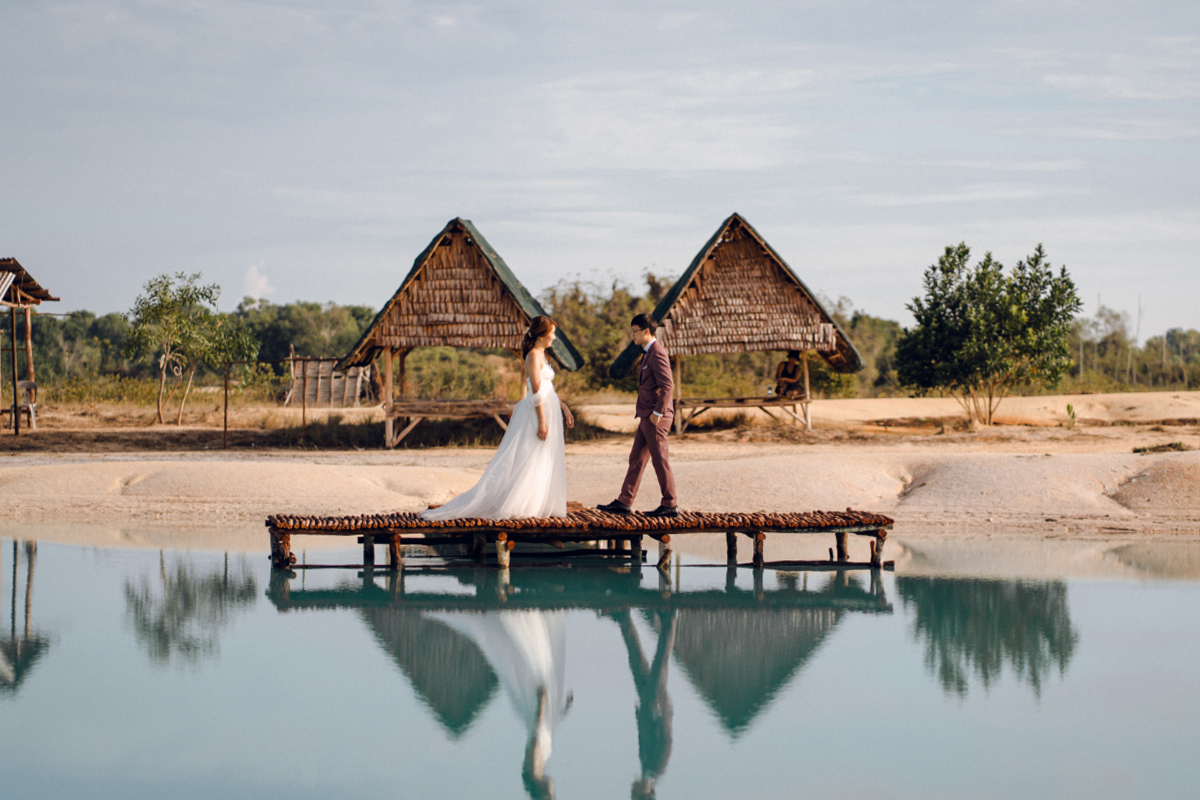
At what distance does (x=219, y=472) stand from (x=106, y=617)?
649 centimetres

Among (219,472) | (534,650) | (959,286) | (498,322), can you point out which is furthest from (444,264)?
(534,650)

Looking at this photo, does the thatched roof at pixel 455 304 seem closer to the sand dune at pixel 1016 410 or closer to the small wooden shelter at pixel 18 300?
the sand dune at pixel 1016 410

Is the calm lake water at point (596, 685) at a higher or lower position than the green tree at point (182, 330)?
lower

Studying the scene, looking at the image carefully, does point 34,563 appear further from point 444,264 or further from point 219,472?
point 444,264

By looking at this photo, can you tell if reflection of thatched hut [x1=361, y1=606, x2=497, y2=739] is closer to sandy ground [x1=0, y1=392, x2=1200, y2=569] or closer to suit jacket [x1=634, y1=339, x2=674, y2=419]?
suit jacket [x1=634, y1=339, x2=674, y2=419]

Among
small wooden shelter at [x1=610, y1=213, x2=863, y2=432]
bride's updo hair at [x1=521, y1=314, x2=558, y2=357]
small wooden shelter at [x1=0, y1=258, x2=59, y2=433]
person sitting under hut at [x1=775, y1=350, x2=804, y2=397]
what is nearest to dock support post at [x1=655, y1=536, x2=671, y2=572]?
bride's updo hair at [x1=521, y1=314, x2=558, y2=357]

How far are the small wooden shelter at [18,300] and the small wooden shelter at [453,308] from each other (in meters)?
6.68

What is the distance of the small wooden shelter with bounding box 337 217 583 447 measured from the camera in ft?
67.0

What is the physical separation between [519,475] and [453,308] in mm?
11909

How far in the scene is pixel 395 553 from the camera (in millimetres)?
9531

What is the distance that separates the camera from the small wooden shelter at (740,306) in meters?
22.3

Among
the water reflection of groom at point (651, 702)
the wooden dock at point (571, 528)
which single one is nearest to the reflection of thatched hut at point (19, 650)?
the wooden dock at point (571, 528)

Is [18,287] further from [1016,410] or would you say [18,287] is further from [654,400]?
[1016,410]

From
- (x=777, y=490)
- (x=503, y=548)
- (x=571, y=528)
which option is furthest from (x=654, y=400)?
(x=777, y=490)
